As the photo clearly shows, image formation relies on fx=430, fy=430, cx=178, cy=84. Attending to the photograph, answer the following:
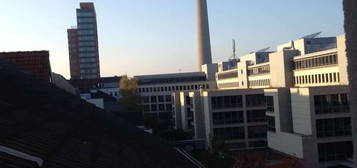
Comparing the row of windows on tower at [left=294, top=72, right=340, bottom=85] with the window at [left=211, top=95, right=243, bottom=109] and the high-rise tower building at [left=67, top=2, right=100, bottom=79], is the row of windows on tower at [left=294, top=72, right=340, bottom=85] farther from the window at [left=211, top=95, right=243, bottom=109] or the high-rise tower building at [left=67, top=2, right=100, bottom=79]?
the high-rise tower building at [left=67, top=2, right=100, bottom=79]

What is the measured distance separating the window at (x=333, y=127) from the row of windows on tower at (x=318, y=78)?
9219 mm

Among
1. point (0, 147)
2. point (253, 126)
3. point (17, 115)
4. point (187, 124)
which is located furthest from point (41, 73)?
point (187, 124)

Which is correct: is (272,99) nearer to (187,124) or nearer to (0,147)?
(187,124)

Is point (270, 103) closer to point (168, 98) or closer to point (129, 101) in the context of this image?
point (129, 101)

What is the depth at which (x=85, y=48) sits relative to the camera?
16225cm

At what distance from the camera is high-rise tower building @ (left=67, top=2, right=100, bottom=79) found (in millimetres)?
161875

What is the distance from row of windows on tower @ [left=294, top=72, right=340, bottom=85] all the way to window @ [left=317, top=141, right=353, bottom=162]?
33.1 feet

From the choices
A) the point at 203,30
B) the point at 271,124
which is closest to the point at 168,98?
the point at 203,30

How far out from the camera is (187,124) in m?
70.4

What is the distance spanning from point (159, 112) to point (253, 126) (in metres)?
46.1

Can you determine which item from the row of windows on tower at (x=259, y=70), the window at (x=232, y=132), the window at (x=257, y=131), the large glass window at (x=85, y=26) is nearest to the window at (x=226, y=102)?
the window at (x=232, y=132)

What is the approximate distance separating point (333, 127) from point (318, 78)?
13.2 meters

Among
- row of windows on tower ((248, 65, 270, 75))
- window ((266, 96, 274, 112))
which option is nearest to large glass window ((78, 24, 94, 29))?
row of windows on tower ((248, 65, 270, 75))

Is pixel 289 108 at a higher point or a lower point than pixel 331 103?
lower
